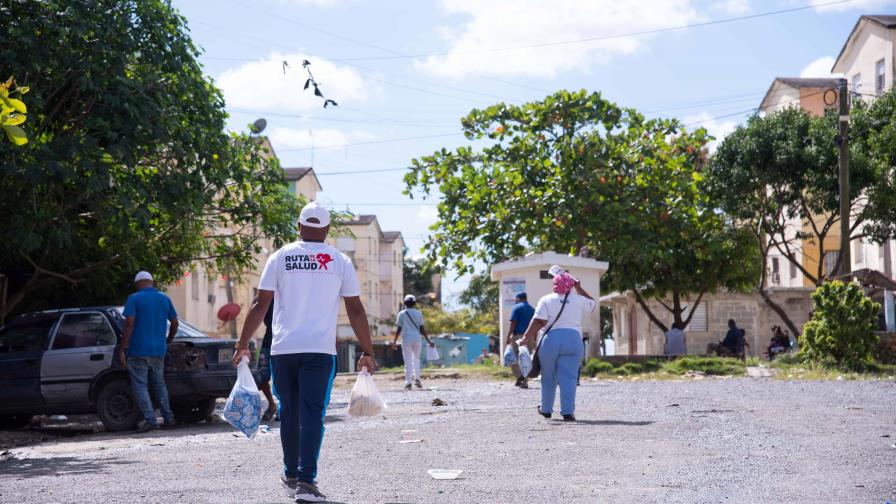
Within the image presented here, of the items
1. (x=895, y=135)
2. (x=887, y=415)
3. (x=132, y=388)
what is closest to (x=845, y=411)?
(x=887, y=415)

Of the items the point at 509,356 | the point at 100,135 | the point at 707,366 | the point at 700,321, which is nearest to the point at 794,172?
the point at 700,321

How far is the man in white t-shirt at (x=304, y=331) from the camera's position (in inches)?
301

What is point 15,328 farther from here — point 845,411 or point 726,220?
point 726,220

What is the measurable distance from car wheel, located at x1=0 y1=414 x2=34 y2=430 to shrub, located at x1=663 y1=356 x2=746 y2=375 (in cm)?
1267

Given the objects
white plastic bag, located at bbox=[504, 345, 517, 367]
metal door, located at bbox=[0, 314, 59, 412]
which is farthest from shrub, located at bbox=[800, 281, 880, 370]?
metal door, located at bbox=[0, 314, 59, 412]

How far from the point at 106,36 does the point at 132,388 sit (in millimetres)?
5610

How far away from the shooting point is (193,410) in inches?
637

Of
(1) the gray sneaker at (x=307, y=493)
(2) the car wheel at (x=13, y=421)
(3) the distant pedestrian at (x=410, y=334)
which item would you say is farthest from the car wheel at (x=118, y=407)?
(1) the gray sneaker at (x=307, y=493)

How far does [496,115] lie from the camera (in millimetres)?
32875

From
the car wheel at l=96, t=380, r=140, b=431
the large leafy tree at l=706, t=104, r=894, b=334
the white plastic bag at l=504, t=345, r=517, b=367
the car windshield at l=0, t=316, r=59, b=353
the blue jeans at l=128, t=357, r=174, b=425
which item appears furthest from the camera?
the large leafy tree at l=706, t=104, r=894, b=334

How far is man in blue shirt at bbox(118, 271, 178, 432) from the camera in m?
14.4

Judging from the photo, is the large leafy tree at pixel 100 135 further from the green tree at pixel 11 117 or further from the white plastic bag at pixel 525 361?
the green tree at pixel 11 117

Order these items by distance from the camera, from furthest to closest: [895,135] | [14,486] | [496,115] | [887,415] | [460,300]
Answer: [460,300], [895,135], [496,115], [887,415], [14,486]

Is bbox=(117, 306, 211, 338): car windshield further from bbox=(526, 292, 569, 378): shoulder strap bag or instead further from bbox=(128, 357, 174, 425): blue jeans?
bbox=(526, 292, 569, 378): shoulder strap bag
